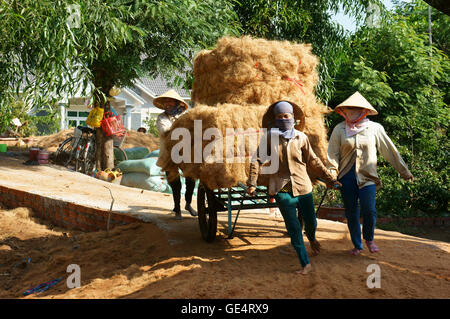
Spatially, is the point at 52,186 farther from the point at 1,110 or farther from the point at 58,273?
the point at 58,273

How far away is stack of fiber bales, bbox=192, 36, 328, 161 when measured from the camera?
199 inches

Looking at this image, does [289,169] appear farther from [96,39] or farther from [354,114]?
[96,39]

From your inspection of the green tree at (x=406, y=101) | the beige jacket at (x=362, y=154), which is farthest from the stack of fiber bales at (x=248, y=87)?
the green tree at (x=406, y=101)

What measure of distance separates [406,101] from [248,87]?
827 centimetres

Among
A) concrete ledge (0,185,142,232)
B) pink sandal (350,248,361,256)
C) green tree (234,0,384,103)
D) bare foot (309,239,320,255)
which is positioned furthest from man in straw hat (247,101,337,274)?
green tree (234,0,384,103)

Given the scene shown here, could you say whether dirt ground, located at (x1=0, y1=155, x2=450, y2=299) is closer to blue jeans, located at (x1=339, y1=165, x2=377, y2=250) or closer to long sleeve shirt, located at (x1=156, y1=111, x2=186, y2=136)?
blue jeans, located at (x1=339, y1=165, x2=377, y2=250)

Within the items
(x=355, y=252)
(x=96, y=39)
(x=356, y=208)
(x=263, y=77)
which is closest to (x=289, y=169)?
(x=356, y=208)

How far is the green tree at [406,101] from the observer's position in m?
9.52

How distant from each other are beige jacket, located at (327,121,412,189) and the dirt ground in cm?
89

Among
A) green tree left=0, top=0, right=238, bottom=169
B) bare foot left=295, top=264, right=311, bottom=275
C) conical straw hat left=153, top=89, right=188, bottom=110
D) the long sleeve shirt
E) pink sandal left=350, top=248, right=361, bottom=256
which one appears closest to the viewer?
bare foot left=295, top=264, right=311, bottom=275

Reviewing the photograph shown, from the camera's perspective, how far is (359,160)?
184 inches
